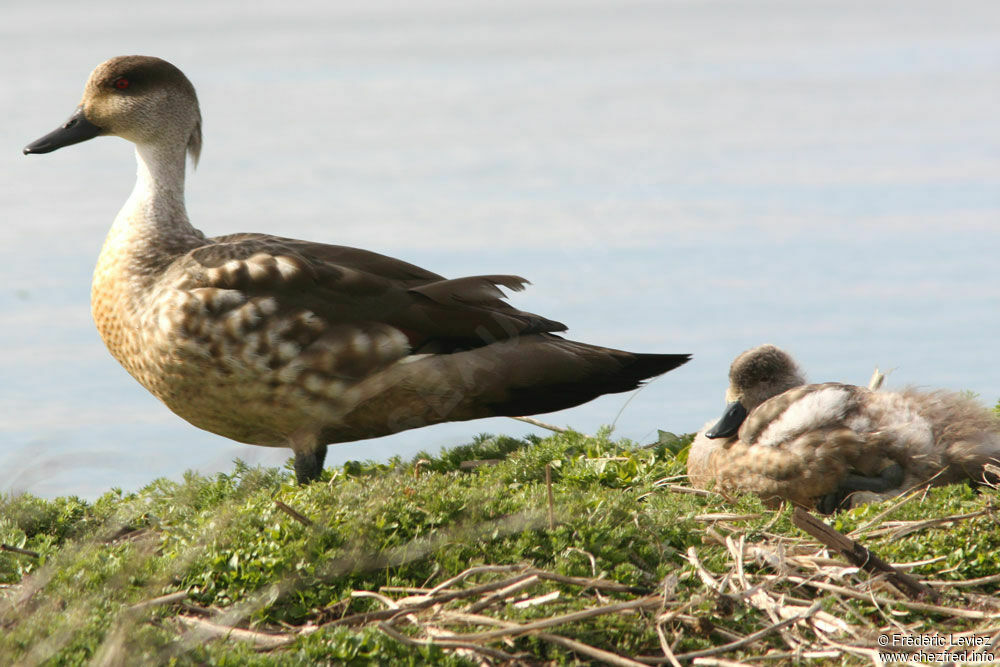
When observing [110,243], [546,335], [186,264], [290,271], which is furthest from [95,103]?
[546,335]

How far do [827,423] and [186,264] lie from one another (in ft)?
12.6

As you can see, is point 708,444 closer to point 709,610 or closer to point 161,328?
point 709,610

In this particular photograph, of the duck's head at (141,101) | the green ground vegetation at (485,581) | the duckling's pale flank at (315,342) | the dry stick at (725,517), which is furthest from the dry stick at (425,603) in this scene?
the duck's head at (141,101)

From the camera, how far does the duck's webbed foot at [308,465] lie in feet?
22.3

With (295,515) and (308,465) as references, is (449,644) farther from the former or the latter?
(308,465)

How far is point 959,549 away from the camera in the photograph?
5.09m

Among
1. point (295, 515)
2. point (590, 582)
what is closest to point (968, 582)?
point (590, 582)

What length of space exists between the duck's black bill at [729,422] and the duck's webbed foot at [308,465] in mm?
2338

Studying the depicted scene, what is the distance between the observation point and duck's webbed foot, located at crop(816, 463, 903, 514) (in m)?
6.16

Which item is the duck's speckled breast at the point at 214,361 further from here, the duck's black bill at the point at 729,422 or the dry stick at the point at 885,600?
the dry stick at the point at 885,600

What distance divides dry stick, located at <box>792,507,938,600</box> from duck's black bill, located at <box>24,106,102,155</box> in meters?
5.71

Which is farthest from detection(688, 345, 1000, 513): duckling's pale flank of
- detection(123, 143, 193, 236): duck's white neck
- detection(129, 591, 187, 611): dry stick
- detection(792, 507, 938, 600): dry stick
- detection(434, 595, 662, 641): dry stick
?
detection(123, 143, 193, 236): duck's white neck

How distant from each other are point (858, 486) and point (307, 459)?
3.19 metres

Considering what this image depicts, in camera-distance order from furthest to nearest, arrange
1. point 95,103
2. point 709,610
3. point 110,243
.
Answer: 1. point 95,103
2. point 110,243
3. point 709,610
